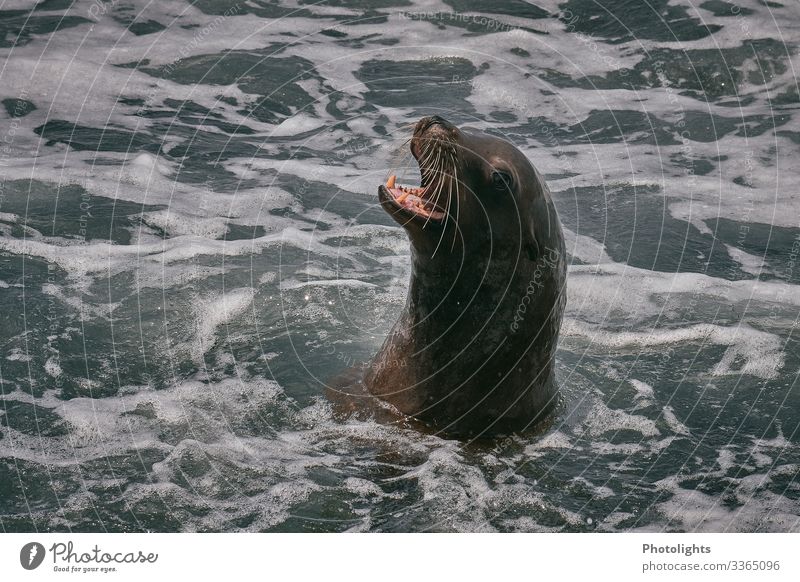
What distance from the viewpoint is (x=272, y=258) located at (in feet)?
30.1

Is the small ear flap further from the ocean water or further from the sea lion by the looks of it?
the ocean water

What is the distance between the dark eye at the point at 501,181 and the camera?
5598 mm

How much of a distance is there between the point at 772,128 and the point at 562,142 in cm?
263

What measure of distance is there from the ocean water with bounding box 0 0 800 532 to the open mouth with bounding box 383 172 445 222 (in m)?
1.38

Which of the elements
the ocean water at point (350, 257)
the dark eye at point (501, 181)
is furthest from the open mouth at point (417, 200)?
the ocean water at point (350, 257)

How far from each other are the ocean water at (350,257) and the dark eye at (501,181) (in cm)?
152

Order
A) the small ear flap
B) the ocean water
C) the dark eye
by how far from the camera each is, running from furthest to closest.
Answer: the ocean water < the small ear flap < the dark eye

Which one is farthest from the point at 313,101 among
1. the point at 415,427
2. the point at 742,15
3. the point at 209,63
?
the point at 415,427

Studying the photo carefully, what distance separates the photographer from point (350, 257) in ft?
30.8

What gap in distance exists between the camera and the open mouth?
18.0ft

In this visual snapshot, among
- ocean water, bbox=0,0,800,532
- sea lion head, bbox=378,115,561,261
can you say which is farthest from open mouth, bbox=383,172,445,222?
ocean water, bbox=0,0,800,532

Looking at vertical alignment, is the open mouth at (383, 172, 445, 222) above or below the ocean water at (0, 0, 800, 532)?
above

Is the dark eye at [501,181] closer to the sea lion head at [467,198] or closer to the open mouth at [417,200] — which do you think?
the sea lion head at [467,198]

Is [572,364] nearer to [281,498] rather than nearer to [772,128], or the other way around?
[281,498]
